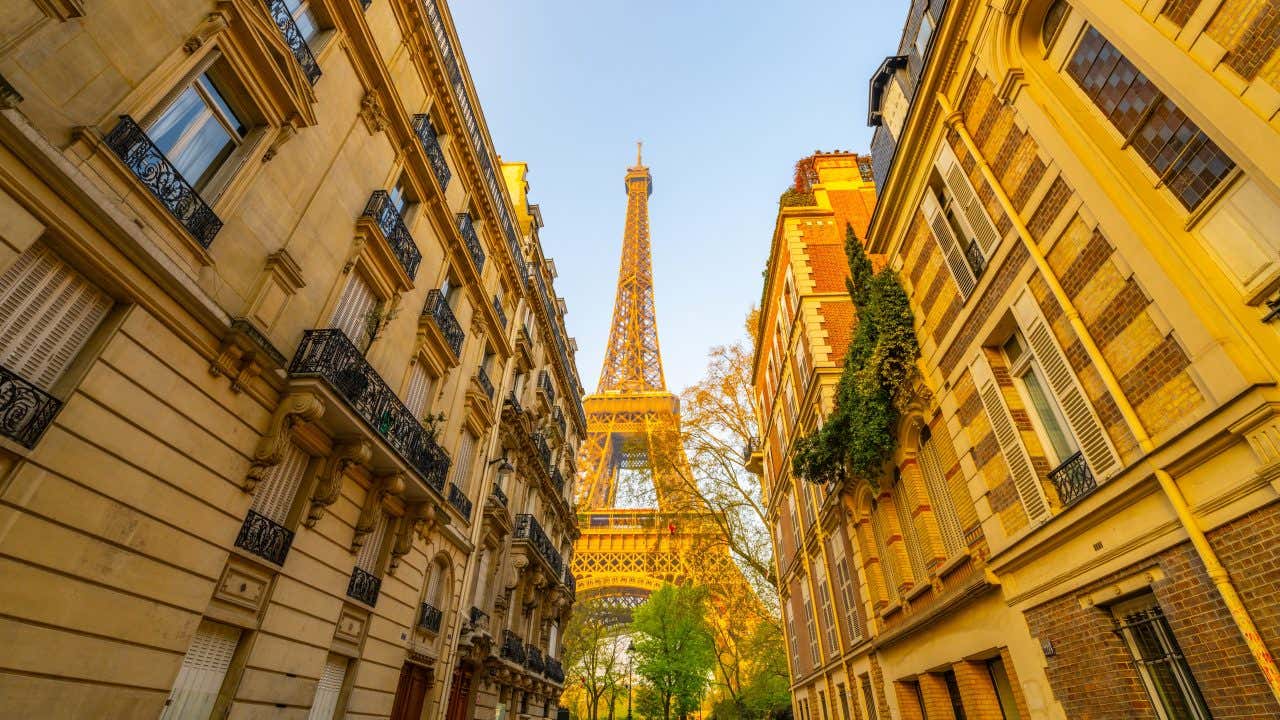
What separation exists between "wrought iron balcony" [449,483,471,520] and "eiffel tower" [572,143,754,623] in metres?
11.7

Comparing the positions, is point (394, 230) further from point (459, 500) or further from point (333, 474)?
point (459, 500)

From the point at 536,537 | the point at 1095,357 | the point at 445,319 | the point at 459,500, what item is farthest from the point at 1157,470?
the point at 536,537

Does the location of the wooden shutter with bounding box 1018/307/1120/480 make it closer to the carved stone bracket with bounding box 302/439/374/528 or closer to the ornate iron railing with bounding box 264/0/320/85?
the carved stone bracket with bounding box 302/439/374/528

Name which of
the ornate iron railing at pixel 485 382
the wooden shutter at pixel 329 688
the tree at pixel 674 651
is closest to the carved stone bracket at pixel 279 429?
the wooden shutter at pixel 329 688

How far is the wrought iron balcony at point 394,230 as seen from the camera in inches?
440

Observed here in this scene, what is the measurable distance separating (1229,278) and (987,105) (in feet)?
16.1

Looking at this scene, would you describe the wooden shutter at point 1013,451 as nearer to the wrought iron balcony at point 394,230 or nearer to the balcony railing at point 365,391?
the balcony railing at point 365,391

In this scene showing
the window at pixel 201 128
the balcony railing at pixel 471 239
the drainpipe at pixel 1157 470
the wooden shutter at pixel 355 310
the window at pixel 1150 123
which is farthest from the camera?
the balcony railing at pixel 471 239

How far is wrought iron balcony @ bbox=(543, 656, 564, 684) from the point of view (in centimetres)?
2377

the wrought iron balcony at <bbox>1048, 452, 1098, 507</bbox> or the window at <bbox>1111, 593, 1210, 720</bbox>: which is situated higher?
the wrought iron balcony at <bbox>1048, 452, 1098, 507</bbox>

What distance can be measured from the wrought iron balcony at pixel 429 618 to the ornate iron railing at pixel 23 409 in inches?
371

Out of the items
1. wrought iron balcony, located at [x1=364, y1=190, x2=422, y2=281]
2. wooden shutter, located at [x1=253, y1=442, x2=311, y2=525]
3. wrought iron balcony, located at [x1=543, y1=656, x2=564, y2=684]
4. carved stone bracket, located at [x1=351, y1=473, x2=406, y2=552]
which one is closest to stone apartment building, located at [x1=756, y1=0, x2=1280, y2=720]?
carved stone bracket, located at [x1=351, y1=473, x2=406, y2=552]

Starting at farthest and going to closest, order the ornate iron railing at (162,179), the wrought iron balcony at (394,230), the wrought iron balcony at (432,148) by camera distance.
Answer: the wrought iron balcony at (432,148) → the wrought iron balcony at (394,230) → the ornate iron railing at (162,179)

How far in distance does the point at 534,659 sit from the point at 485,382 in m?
11.7
